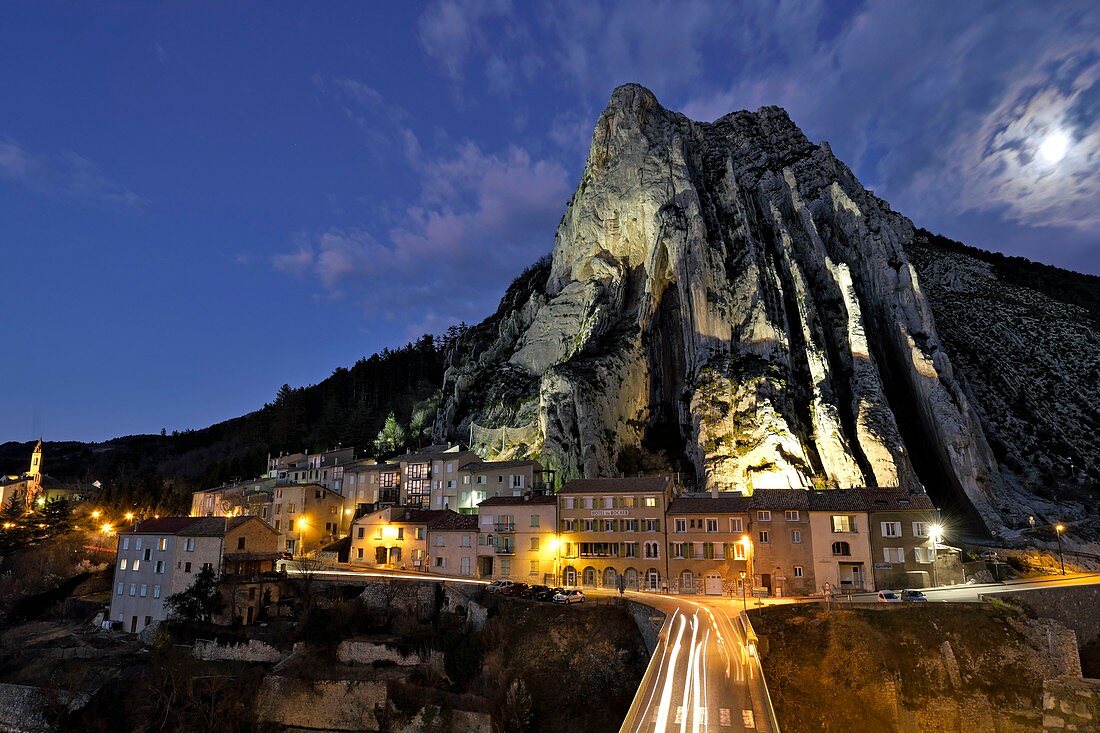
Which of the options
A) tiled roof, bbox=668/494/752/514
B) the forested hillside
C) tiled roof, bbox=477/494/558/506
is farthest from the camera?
the forested hillside

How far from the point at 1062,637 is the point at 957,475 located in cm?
4142

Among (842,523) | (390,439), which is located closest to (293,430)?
Result: (390,439)

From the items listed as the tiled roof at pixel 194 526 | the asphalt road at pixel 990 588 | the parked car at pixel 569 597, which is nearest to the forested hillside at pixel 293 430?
the tiled roof at pixel 194 526

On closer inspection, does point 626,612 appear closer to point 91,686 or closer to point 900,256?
point 91,686

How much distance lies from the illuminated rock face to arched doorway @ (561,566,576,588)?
22.7 metres

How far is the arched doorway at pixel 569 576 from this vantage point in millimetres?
54438

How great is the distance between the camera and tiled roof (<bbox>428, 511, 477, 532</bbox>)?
194 ft

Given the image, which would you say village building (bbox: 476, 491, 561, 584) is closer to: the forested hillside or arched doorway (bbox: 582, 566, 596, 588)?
arched doorway (bbox: 582, 566, 596, 588)

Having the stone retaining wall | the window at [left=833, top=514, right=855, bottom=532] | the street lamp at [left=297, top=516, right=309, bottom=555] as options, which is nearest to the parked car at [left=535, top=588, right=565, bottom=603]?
the window at [left=833, top=514, right=855, bottom=532]

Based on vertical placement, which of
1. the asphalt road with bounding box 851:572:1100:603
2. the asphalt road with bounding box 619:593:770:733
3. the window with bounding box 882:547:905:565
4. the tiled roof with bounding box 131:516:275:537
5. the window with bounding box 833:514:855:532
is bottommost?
the asphalt road with bounding box 619:593:770:733

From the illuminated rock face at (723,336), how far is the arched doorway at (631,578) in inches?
820

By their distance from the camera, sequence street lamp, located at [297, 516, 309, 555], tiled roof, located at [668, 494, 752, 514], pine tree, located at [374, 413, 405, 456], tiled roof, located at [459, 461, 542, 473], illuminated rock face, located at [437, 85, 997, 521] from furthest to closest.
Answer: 1. pine tree, located at [374, 413, 405, 456]
2. illuminated rock face, located at [437, 85, 997, 521]
3. street lamp, located at [297, 516, 309, 555]
4. tiled roof, located at [459, 461, 542, 473]
5. tiled roof, located at [668, 494, 752, 514]

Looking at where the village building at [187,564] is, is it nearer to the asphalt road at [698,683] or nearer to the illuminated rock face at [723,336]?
the asphalt road at [698,683]

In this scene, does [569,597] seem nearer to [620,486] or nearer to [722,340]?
[620,486]
